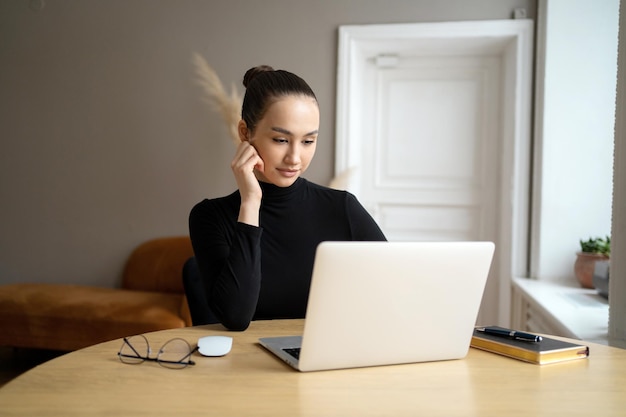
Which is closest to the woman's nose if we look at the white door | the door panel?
the white door

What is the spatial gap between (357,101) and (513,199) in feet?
3.49

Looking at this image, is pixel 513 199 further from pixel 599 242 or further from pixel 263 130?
pixel 263 130

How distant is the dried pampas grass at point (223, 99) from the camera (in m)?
3.52

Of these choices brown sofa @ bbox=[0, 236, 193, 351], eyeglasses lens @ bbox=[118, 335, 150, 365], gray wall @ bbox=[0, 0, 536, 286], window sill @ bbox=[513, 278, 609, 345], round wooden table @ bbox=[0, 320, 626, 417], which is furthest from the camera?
gray wall @ bbox=[0, 0, 536, 286]

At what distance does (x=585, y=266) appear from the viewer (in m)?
2.95

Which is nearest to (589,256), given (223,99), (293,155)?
(293,155)

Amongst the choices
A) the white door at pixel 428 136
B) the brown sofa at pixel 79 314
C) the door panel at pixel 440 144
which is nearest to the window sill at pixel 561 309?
the white door at pixel 428 136

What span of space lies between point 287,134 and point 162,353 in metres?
0.61

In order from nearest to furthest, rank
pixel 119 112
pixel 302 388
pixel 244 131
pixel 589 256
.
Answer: pixel 302 388 → pixel 244 131 → pixel 589 256 → pixel 119 112

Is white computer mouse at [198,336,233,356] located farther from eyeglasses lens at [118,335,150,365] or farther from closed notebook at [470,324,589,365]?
closed notebook at [470,324,589,365]

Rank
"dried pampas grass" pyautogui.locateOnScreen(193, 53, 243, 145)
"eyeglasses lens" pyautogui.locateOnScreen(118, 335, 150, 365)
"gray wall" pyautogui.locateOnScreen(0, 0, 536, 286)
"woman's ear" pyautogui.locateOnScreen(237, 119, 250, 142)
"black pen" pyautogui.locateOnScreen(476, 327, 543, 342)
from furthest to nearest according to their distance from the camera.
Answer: "gray wall" pyautogui.locateOnScreen(0, 0, 536, 286), "dried pampas grass" pyautogui.locateOnScreen(193, 53, 243, 145), "woman's ear" pyautogui.locateOnScreen(237, 119, 250, 142), "black pen" pyautogui.locateOnScreen(476, 327, 543, 342), "eyeglasses lens" pyautogui.locateOnScreen(118, 335, 150, 365)

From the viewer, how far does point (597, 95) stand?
312 centimetres

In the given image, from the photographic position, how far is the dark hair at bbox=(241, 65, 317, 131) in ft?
5.12

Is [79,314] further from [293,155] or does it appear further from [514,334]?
[514,334]
